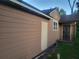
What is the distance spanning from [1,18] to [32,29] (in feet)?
10.7

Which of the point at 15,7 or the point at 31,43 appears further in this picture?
the point at 31,43

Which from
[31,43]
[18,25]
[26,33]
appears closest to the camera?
[18,25]

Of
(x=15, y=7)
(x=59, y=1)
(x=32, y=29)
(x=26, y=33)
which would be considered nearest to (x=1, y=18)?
(x=15, y=7)

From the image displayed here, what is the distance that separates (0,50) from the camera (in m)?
4.46

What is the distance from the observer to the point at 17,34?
5.70 meters

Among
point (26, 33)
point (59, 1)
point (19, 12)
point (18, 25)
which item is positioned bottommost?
point (26, 33)

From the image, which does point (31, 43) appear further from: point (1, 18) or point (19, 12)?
point (1, 18)

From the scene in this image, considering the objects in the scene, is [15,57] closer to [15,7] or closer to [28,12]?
[15,7]

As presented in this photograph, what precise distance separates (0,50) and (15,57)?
47.3 inches

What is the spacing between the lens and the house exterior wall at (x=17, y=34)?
4688 mm

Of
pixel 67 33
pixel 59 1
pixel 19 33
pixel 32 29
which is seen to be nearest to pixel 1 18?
pixel 19 33

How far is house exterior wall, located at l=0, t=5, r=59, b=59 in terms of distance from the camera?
4688 mm

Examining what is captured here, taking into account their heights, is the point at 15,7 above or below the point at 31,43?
above

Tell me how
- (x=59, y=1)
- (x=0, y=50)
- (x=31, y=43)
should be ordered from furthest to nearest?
(x=59, y=1) < (x=31, y=43) < (x=0, y=50)
